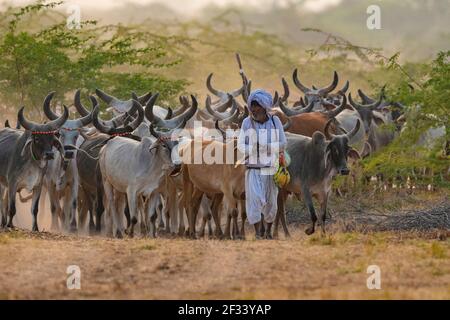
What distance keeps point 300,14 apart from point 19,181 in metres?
51.2

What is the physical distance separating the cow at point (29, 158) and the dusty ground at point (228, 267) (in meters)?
2.57

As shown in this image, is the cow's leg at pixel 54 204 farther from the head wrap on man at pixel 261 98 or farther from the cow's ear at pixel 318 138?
the head wrap on man at pixel 261 98

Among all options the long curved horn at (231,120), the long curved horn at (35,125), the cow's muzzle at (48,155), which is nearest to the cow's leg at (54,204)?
the long curved horn at (35,125)

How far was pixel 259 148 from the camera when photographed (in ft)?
46.1

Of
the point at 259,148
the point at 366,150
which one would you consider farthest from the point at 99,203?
the point at 366,150

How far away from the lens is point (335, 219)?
1862cm

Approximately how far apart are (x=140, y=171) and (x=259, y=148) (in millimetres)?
3071

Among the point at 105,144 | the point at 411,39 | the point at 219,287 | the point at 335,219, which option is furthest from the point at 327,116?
the point at 411,39

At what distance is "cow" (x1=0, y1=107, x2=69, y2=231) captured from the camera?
1688 cm

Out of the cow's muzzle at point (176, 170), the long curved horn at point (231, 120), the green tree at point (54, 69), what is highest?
the green tree at point (54, 69)

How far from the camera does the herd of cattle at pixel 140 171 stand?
16.3 meters

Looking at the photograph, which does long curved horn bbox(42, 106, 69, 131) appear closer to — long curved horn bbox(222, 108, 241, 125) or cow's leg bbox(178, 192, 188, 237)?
cow's leg bbox(178, 192, 188, 237)
